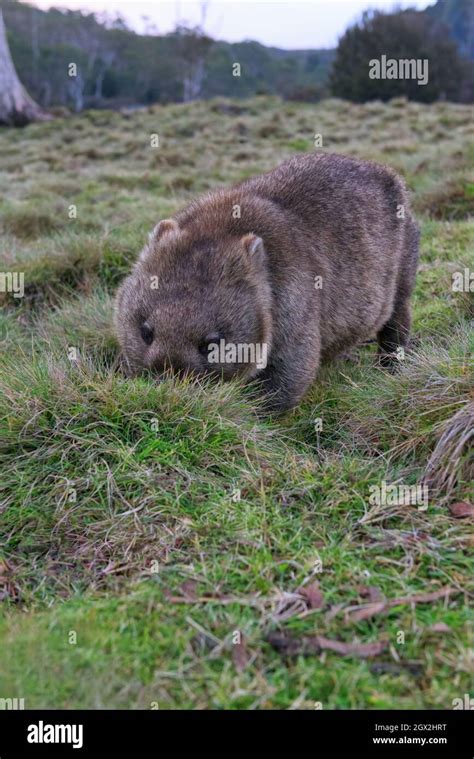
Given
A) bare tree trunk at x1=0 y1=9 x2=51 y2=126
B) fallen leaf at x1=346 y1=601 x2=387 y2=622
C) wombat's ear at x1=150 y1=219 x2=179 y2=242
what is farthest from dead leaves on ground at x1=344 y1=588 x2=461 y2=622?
bare tree trunk at x1=0 y1=9 x2=51 y2=126

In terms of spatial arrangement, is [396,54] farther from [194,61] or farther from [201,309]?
[201,309]

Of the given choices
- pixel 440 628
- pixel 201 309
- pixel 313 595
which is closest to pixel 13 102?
pixel 201 309

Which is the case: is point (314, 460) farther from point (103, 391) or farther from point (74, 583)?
point (74, 583)

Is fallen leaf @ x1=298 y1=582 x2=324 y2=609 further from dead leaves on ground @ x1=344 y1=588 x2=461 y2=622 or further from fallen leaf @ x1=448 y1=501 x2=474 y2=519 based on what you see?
fallen leaf @ x1=448 y1=501 x2=474 y2=519

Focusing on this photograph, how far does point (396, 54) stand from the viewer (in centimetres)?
2944

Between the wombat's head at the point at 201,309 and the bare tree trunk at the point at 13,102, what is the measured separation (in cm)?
1679

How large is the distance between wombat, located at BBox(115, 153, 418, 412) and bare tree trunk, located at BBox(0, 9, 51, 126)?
633 inches

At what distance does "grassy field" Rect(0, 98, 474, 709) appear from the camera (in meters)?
2.23

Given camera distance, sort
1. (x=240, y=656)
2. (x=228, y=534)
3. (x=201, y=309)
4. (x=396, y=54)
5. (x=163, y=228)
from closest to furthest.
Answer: (x=240, y=656) → (x=228, y=534) → (x=201, y=309) → (x=163, y=228) → (x=396, y=54)

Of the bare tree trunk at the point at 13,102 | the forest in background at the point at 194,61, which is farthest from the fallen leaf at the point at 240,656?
the forest in background at the point at 194,61

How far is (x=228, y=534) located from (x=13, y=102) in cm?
1980

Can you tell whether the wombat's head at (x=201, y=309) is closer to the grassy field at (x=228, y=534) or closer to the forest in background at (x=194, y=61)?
the grassy field at (x=228, y=534)

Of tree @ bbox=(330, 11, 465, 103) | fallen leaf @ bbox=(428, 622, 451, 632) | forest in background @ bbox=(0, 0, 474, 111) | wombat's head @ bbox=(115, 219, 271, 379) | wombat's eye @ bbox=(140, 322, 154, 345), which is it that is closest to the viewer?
fallen leaf @ bbox=(428, 622, 451, 632)

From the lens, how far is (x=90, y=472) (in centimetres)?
317
